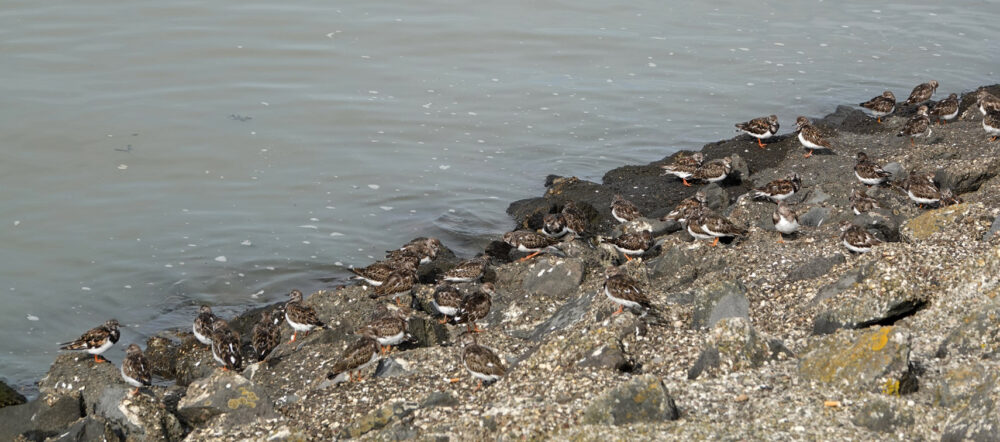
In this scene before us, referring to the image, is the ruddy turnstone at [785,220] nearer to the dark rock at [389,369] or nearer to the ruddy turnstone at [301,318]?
the dark rock at [389,369]

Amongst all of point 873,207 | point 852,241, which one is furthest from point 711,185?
point 852,241

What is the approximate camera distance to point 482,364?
33.4 ft

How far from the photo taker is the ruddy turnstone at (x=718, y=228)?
47.2ft

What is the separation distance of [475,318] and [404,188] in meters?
9.23

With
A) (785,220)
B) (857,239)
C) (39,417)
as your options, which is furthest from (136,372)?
(857,239)

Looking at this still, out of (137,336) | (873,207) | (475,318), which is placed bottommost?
(137,336)

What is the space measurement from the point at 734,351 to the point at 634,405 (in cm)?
159

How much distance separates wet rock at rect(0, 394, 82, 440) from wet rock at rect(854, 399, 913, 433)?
9225 millimetres

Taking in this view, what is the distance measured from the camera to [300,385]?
39.2ft

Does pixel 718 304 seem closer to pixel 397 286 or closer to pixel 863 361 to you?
pixel 863 361

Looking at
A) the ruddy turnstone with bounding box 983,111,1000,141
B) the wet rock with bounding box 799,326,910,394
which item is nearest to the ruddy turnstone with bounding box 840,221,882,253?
the wet rock with bounding box 799,326,910,394

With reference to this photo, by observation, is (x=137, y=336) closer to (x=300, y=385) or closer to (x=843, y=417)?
(x=300, y=385)

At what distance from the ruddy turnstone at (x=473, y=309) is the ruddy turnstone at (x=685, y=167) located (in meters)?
7.93

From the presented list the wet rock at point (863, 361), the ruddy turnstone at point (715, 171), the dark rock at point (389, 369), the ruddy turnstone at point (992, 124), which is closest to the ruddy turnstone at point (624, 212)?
the ruddy turnstone at point (715, 171)
